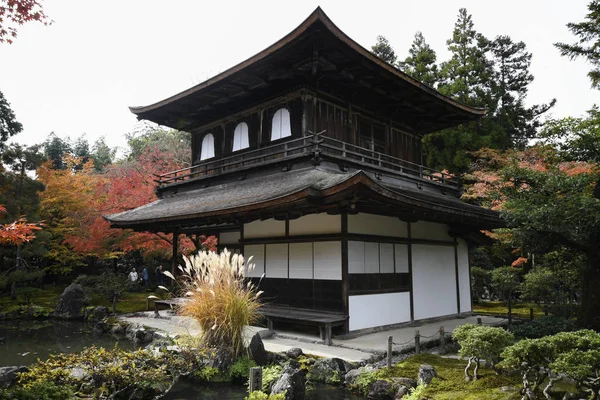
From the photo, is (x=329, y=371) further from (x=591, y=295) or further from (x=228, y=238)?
(x=228, y=238)

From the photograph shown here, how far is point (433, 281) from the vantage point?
1227 centimetres

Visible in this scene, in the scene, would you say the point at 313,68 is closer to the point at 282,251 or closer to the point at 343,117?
the point at 343,117

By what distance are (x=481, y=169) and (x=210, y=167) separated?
50.2 ft

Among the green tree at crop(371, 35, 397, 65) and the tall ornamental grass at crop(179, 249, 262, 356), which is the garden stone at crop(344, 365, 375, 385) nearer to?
the tall ornamental grass at crop(179, 249, 262, 356)

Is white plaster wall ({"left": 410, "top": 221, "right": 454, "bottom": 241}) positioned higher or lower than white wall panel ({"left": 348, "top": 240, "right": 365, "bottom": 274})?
higher

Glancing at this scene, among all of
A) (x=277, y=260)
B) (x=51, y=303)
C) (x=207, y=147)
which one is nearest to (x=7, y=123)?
(x=51, y=303)

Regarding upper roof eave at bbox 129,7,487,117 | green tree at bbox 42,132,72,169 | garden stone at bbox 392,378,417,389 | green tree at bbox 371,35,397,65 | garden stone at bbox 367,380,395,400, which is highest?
green tree at bbox 371,35,397,65

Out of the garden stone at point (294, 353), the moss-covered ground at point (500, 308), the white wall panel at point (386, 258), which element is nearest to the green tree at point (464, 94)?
the moss-covered ground at point (500, 308)

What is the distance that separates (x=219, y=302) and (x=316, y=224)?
4.14m

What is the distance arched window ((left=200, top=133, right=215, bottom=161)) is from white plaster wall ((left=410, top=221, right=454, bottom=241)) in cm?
716

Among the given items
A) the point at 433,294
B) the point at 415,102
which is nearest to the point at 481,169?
the point at 415,102

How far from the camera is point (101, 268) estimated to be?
2666cm

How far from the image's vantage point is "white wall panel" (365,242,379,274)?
10.3 metres

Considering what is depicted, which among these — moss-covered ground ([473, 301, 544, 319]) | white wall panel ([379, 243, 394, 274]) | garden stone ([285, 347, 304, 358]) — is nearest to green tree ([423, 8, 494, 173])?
moss-covered ground ([473, 301, 544, 319])
